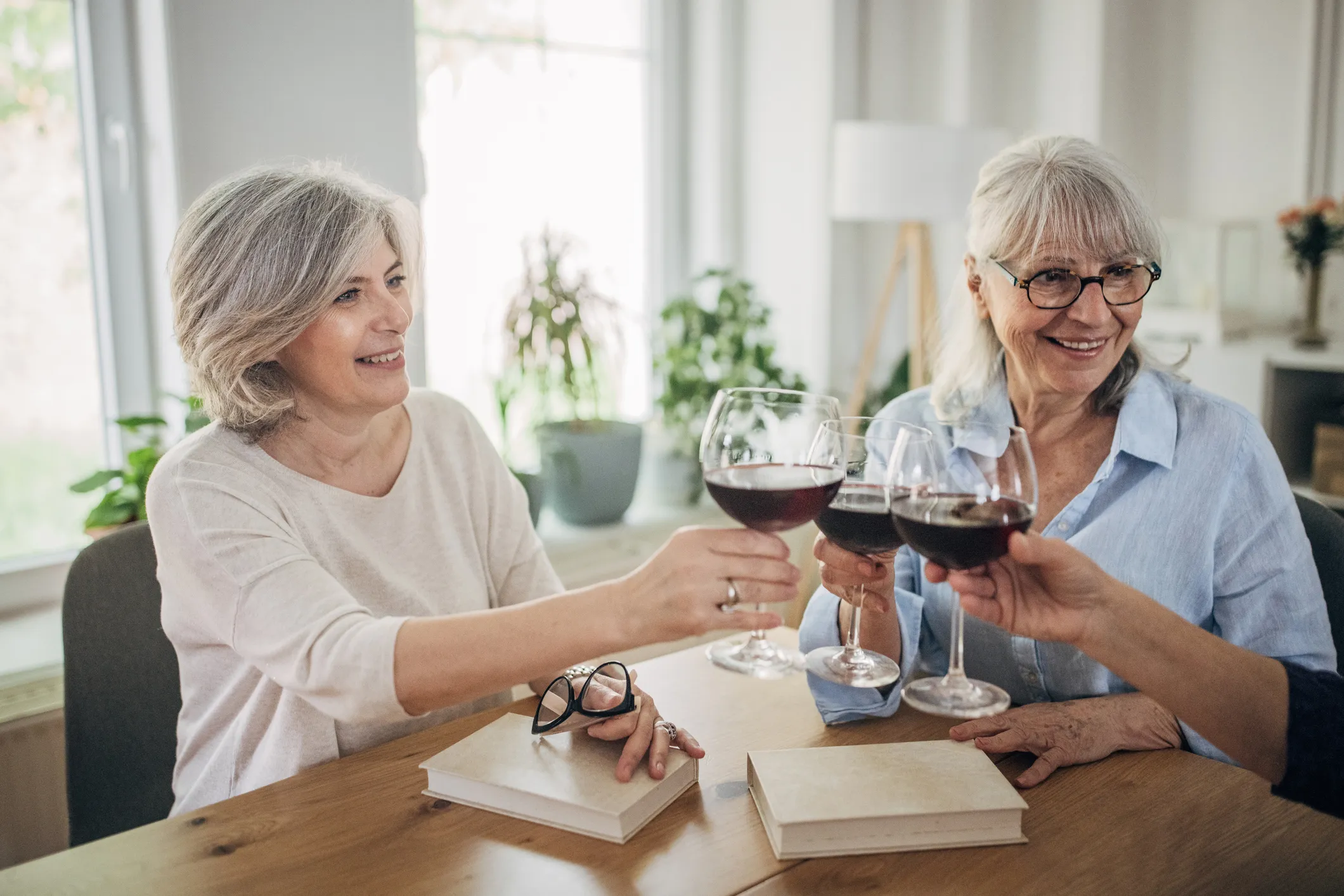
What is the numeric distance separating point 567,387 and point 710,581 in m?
2.01

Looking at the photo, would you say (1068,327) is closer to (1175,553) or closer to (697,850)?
(1175,553)

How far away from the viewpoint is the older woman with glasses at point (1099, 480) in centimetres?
130

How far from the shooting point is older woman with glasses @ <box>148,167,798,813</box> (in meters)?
1.08

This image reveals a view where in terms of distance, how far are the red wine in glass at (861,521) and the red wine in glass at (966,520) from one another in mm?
53

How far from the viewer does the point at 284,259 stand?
1.38 m

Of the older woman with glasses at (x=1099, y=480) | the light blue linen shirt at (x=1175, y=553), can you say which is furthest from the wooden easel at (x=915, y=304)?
the light blue linen shirt at (x=1175, y=553)

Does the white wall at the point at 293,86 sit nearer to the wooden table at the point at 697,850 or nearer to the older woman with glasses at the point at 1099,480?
the older woman with glasses at the point at 1099,480

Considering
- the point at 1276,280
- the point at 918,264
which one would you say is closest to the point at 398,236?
the point at 918,264

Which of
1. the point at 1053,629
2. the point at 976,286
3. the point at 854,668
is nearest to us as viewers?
the point at 1053,629

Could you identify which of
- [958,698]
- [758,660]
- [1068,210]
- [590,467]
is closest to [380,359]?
[758,660]

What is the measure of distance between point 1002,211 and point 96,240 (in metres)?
2.00

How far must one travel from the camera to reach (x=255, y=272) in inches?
54.2

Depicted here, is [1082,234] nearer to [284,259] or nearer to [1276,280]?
Answer: [284,259]

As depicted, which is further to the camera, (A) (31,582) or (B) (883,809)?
(A) (31,582)
